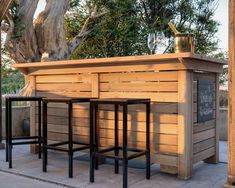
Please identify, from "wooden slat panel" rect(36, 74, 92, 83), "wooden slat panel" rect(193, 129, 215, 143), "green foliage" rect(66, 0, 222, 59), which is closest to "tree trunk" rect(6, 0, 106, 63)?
"green foliage" rect(66, 0, 222, 59)

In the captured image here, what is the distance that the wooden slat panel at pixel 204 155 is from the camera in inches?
149

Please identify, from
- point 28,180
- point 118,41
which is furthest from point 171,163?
point 118,41

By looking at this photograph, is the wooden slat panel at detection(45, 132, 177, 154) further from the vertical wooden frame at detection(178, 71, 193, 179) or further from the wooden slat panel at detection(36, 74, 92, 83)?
the wooden slat panel at detection(36, 74, 92, 83)

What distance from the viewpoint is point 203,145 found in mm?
3938

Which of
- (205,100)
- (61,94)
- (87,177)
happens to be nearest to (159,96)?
(205,100)

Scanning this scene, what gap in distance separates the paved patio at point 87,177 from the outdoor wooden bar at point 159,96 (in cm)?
16

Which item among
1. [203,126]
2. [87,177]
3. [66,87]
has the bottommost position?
[87,177]

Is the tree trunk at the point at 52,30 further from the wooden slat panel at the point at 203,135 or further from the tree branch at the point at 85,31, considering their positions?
the wooden slat panel at the point at 203,135

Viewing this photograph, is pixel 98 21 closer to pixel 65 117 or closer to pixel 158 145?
pixel 65 117

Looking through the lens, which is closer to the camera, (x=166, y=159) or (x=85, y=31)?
(x=166, y=159)

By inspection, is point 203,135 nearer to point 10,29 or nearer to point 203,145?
point 203,145

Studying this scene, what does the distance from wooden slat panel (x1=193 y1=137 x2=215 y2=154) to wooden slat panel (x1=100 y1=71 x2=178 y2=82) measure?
2.79ft

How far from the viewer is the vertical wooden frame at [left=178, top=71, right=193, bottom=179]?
3.52 meters

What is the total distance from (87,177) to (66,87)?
141 centimetres
